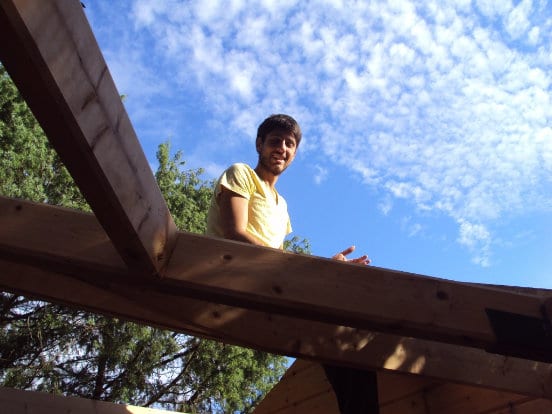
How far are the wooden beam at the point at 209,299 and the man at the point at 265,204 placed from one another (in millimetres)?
167

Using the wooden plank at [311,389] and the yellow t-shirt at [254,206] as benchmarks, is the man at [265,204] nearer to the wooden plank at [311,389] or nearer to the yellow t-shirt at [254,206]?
the yellow t-shirt at [254,206]

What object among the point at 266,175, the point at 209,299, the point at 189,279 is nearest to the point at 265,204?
the point at 266,175

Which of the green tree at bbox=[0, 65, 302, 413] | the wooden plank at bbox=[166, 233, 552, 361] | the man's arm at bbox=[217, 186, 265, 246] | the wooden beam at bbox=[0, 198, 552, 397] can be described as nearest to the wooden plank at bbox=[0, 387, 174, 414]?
the wooden beam at bbox=[0, 198, 552, 397]

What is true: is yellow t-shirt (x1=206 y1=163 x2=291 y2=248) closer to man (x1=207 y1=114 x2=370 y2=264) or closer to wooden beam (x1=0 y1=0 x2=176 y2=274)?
man (x1=207 y1=114 x2=370 y2=264)

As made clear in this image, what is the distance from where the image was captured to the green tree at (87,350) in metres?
10.7

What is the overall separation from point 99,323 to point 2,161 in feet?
12.8

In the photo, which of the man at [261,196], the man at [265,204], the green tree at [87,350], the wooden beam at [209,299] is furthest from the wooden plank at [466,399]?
the green tree at [87,350]

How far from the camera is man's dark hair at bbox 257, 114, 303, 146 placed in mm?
2744

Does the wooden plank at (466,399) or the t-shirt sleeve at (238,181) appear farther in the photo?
the wooden plank at (466,399)

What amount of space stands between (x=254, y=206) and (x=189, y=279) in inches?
35.0

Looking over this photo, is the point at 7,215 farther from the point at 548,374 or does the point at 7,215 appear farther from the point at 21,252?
the point at 548,374

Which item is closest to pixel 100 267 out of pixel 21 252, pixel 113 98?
pixel 21 252

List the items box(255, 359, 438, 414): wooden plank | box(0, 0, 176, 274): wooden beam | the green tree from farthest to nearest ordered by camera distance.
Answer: the green tree → box(255, 359, 438, 414): wooden plank → box(0, 0, 176, 274): wooden beam

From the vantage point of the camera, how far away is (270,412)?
385 cm
